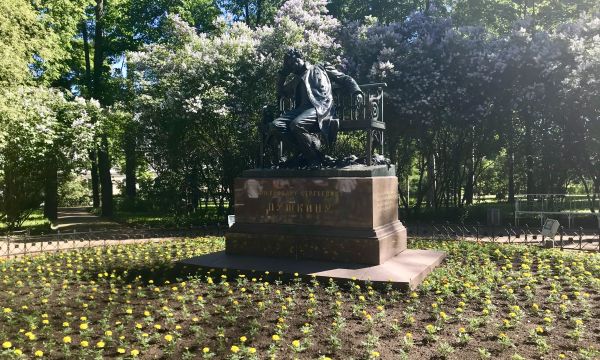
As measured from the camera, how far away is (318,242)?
852 centimetres

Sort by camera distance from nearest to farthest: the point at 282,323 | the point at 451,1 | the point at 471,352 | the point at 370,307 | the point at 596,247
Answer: the point at 471,352 → the point at 282,323 → the point at 370,307 → the point at 596,247 → the point at 451,1

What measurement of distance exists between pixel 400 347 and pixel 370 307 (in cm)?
133

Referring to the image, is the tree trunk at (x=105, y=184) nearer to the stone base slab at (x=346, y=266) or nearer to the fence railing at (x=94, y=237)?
the fence railing at (x=94, y=237)

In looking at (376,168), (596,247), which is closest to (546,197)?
(596,247)

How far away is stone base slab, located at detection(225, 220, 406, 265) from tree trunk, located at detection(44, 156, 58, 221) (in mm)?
12355

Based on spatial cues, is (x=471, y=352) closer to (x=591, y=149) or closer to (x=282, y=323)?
(x=282, y=323)

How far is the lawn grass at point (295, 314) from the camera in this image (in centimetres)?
485

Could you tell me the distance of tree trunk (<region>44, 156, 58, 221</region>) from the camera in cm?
1839

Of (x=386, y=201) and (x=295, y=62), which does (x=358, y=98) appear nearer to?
(x=295, y=62)

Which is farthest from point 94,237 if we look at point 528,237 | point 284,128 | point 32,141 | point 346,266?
point 528,237

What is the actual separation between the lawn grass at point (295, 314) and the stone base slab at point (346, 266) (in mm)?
194

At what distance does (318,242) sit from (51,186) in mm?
15396

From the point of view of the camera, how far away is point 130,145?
21.2 m

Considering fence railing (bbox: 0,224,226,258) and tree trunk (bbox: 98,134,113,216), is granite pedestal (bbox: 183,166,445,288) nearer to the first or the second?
fence railing (bbox: 0,224,226,258)
